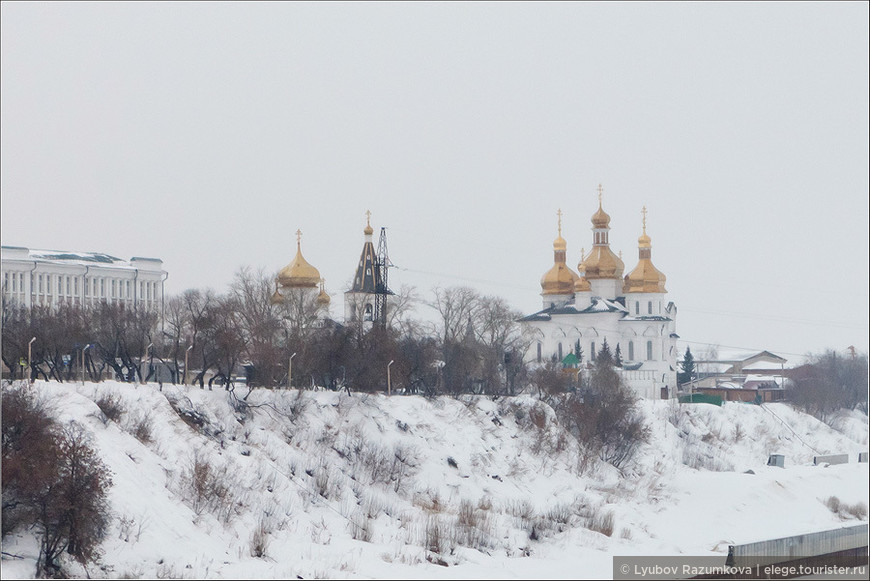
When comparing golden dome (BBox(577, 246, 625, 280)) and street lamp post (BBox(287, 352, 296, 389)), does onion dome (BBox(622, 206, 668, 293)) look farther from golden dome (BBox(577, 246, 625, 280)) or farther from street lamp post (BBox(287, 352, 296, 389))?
street lamp post (BBox(287, 352, 296, 389))

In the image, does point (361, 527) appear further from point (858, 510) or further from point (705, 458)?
point (705, 458)

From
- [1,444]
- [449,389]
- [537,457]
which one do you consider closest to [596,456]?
[537,457]

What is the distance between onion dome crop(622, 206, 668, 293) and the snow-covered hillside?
84.7 feet

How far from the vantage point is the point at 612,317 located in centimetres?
7750

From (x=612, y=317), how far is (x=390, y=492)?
40.8 m

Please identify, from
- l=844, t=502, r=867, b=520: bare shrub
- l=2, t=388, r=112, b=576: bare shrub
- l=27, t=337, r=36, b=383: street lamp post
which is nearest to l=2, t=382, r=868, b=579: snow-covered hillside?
l=844, t=502, r=867, b=520: bare shrub

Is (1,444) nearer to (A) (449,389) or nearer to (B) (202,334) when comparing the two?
(B) (202,334)

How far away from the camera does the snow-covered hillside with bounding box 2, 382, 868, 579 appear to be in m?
29.9

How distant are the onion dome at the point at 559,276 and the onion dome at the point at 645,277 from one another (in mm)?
4097

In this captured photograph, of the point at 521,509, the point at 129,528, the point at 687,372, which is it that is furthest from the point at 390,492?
the point at 687,372

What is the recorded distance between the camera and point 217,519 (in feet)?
103

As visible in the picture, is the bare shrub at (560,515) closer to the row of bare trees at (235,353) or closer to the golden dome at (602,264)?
the row of bare trees at (235,353)

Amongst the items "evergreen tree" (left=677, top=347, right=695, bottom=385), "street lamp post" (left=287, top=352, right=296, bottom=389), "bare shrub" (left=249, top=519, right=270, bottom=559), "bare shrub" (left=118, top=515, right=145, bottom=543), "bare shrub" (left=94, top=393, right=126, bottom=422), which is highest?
"evergreen tree" (left=677, top=347, right=695, bottom=385)

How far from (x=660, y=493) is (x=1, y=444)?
75.3ft
